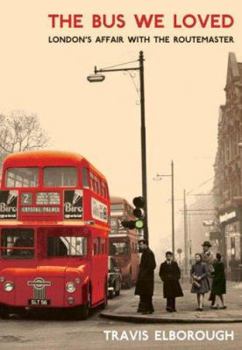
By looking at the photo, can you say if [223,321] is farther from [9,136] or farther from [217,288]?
[9,136]

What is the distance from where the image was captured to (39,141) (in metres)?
52.7

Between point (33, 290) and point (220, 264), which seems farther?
point (220, 264)

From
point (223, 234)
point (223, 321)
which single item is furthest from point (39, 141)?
point (223, 321)

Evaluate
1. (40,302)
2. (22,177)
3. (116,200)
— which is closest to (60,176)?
(22,177)

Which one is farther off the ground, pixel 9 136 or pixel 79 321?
pixel 9 136

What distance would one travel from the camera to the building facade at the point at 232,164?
153ft

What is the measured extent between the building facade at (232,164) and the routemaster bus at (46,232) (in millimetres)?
26645

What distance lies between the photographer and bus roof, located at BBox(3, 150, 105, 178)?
18.3m

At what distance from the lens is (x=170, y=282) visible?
19031 millimetres

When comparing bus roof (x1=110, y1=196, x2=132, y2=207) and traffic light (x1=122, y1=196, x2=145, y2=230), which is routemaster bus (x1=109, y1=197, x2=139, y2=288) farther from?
traffic light (x1=122, y1=196, x2=145, y2=230)

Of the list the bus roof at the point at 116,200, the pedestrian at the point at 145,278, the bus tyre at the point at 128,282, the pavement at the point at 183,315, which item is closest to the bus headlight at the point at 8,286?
the pavement at the point at 183,315

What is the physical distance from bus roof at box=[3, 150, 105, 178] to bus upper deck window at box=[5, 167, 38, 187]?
0.48 ft

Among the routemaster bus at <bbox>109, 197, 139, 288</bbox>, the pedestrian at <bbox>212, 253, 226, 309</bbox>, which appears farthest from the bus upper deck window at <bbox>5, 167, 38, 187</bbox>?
the routemaster bus at <bbox>109, 197, 139, 288</bbox>

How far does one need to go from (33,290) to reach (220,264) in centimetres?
543
